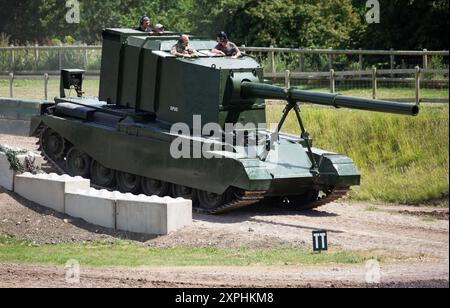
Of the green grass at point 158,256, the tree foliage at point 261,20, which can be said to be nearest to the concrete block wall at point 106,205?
the green grass at point 158,256

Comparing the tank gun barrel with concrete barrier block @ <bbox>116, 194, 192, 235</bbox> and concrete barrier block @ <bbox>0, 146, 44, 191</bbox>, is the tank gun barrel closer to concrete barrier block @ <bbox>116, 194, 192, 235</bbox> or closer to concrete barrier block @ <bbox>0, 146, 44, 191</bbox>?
concrete barrier block @ <bbox>116, 194, 192, 235</bbox>

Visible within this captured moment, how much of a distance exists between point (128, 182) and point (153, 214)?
368 centimetres

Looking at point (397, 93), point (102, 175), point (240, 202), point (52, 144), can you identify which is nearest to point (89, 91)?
point (52, 144)

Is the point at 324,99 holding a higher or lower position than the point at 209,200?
higher

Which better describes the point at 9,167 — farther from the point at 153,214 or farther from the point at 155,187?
the point at 153,214

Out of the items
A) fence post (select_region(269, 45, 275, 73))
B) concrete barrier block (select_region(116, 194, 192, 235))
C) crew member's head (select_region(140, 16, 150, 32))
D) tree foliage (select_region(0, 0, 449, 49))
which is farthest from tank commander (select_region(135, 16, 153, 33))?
fence post (select_region(269, 45, 275, 73))

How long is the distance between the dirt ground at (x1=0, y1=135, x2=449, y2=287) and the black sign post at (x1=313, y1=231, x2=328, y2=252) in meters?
0.55

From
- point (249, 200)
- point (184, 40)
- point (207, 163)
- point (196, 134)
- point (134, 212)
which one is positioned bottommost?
point (134, 212)

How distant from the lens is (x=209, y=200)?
20.7m

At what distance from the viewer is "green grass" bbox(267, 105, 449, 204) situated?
2170 centimetres

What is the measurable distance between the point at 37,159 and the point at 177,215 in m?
3.95

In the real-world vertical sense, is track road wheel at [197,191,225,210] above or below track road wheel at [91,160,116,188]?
above

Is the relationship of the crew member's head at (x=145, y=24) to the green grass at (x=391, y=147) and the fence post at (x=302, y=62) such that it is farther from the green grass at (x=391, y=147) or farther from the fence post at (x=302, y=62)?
the fence post at (x=302, y=62)
